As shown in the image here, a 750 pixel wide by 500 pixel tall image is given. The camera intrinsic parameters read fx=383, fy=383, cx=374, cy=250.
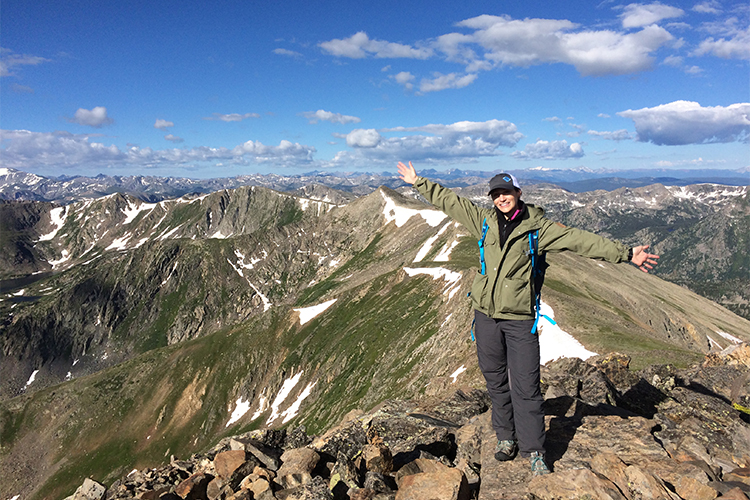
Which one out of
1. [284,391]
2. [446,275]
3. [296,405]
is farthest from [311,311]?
[446,275]

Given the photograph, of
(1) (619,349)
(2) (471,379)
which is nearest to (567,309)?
(1) (619,349)

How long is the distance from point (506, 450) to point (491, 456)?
65 centimetres

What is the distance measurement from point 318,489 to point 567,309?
34697 millimetres

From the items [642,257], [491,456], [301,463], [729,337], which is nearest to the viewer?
[642,257]

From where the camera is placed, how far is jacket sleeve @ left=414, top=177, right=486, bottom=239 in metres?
9.90

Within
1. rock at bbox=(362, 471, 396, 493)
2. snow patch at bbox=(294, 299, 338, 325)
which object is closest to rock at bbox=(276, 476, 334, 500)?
rock at bbox=(362, 471, 396, 493)

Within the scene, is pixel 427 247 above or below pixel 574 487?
below

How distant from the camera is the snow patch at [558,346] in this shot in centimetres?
2909

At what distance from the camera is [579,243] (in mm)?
8633

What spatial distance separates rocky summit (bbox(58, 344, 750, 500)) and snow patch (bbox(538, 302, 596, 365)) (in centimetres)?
1215

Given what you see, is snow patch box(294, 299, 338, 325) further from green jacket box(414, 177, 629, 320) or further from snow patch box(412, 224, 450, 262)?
green jacket box(414, 177, 629, 320)

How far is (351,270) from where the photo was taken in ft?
546

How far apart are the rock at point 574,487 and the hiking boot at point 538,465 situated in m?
0.33

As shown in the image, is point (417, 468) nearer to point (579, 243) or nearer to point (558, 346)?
point (579, 243)
